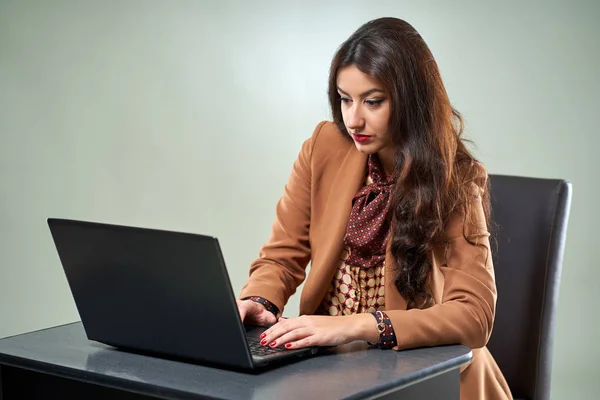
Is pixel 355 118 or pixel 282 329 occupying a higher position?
pixel 355 118

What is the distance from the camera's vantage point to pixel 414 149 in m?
1.91

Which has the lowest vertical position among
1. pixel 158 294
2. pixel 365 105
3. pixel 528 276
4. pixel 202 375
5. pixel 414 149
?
pixel 528 276

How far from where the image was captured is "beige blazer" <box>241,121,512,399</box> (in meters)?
1.67

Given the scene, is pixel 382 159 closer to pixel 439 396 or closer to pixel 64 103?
pixel 439 396

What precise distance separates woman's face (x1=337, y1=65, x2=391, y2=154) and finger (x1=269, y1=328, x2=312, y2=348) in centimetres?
52

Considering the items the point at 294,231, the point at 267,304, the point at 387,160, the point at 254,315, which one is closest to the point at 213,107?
the point at 294,231

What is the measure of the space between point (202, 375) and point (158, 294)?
0.15m

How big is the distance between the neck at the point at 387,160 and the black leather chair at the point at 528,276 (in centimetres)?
31

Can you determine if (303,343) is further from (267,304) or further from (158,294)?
(267,304)

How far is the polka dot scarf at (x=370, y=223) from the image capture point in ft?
6.43

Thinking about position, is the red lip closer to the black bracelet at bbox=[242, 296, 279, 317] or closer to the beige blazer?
the beige blazer

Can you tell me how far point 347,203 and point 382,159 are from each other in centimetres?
14

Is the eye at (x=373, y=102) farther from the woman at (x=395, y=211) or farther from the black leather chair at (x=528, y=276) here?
the black leather chair at (x=528, y=276)

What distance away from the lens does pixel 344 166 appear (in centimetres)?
207
